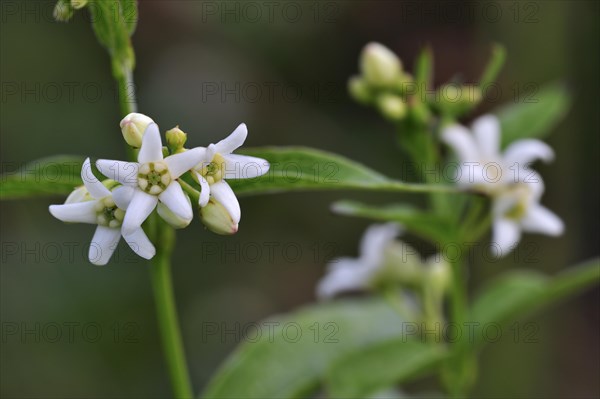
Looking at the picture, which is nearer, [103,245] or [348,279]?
[103,245]

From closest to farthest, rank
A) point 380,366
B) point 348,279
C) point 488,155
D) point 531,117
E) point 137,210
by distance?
point 137,210
point 380,366
point 488,155
point 531,117
point 348,279

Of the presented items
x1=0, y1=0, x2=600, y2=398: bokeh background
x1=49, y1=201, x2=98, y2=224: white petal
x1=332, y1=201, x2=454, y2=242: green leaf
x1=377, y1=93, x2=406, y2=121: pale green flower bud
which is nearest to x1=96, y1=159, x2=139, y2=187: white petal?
x1=49, y1=201, x2=98, y2=224: white petal

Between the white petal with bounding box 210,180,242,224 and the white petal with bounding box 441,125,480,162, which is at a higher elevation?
the white petal with bounding box 441,125,480,162

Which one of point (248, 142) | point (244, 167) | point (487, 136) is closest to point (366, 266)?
point (487, 136)

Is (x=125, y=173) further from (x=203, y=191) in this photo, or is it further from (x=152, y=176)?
(x=203, y=191)

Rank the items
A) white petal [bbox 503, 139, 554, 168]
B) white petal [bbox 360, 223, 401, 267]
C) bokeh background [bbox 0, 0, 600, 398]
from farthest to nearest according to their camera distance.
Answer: bokeh background [bbox 0, 0, 600, 398]
white petal [bbox 360, 223, 401, 267]
white petal [bbox 503, 139, 554, 168]

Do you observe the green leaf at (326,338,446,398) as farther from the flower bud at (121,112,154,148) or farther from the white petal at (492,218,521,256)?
the flower bud at (121,112,154,148)
